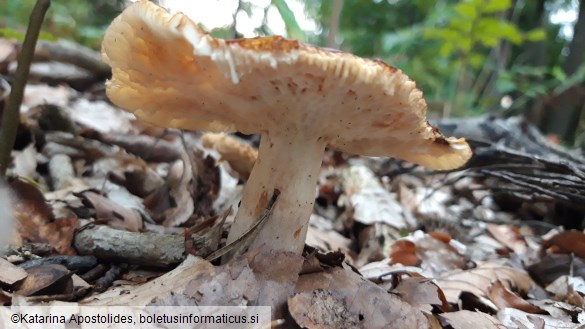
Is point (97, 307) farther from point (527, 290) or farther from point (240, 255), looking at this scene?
point (527, 290)

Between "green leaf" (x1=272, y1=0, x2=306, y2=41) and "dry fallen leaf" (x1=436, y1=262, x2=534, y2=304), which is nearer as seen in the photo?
"dry fallen leaf" (x1=436, y1=262, x2=534, y2=304)

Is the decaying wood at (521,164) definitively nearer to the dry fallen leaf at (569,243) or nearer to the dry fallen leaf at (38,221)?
the dry fallen leaf at (569,243)

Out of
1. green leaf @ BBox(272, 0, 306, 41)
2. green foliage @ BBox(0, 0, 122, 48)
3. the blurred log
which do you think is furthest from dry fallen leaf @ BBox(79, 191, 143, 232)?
green foliage @ BBox(0, 0, 122, 48)

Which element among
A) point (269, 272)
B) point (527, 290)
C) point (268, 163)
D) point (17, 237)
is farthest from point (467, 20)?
point (17, 237)

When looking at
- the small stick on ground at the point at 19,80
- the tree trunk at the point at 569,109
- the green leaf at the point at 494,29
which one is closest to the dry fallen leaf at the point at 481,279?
the small stick on ground at the point at 19,80

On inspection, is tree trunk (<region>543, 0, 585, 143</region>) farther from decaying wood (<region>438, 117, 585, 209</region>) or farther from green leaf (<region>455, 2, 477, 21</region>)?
decaying wood (<region>438, 117, 585, 209</region>)

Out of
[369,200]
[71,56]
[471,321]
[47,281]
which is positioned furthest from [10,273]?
[71,56]

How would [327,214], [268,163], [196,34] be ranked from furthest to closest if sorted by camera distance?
[327,214], [268,163], [196,34]

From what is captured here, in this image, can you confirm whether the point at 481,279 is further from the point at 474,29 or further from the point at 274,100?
the point at 474,29

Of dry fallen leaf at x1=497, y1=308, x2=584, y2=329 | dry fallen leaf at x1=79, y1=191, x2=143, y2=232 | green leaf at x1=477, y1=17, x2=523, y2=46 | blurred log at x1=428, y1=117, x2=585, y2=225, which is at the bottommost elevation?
dry fallen leaf at x1=497, y1=308, x2=584, y2=329
